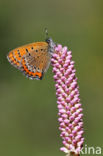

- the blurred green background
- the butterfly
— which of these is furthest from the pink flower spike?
the blurred green background

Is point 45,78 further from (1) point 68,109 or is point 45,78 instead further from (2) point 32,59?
(1) point 68,109

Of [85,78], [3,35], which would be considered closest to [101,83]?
[85,78]

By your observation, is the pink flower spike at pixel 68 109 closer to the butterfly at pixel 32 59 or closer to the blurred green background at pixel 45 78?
the butterfly at pixel 32 59

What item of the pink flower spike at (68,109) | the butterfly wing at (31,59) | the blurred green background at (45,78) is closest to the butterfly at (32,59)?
the butterfly wing at (31,59)

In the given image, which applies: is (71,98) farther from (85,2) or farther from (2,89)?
(85,2)

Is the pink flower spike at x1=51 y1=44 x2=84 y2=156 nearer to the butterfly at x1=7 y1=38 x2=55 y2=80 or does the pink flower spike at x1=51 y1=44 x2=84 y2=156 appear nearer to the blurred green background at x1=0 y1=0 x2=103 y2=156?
the butterfly at x1=7 y1=38 x2=55 y2=80

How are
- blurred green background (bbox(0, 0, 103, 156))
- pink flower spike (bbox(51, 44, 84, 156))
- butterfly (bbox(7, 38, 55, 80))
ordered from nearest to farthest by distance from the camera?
pink flower spike (bbox(51, 44, 84, 156))
butterfly (bbox(7, 38, 55, 80))
blurred green background (bbox(0, 0, 103, 156))

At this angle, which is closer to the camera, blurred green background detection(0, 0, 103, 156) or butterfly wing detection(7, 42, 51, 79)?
butterfly wing detection(7, 42, 51, 79)
